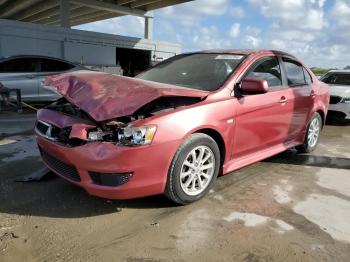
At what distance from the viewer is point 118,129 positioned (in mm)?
3389

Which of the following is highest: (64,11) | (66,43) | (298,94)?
(64,11)

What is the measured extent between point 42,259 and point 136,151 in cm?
108

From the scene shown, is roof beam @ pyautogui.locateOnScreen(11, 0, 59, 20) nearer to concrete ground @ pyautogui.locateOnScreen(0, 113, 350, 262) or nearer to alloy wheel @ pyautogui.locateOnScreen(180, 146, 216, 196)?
concrete ground @ pyautogui.locateOnScreen(0, 113, 350, 262)

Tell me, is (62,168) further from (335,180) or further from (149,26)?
(149,26)

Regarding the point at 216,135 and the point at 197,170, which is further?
the point at 216,135

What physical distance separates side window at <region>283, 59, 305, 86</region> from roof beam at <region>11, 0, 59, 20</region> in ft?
82.0

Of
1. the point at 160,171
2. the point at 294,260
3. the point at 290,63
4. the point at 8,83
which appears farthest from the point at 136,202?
the point at 8,83

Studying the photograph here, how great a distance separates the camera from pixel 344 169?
17.6ft

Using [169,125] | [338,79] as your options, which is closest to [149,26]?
[338,79]

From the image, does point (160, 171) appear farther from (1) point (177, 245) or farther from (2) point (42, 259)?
(2) point (42, 259)

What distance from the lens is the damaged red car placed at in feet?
11.1

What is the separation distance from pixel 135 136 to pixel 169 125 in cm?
33

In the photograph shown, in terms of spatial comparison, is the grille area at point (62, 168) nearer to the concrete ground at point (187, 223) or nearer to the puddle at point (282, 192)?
the concrete ground at point (187, 223)

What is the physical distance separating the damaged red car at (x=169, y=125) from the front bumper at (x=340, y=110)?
4.71 meters
